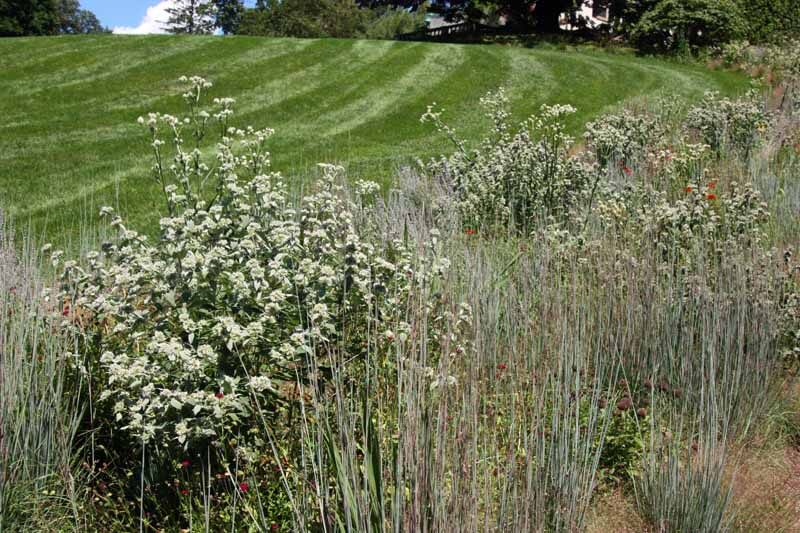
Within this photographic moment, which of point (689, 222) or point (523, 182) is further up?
point (523, 182)

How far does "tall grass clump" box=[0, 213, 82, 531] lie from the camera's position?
284cm

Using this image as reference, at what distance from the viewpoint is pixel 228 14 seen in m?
67.5

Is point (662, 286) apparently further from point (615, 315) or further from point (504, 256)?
point (504, 256)

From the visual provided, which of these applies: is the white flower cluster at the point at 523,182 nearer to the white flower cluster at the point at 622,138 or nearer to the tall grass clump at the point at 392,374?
the white flower cluster at the point at 622,138

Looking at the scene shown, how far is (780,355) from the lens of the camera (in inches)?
165

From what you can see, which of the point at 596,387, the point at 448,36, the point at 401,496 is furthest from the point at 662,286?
the point at 448,36

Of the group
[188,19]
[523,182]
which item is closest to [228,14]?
[188,19]

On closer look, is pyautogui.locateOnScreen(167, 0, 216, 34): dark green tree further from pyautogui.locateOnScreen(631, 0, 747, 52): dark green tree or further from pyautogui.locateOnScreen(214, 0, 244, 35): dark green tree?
pyautogui.locateOnScreen(631, 0, 747, 52): dark green tree

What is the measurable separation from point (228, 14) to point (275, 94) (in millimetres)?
57196

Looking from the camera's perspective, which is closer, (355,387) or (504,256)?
(355,387)

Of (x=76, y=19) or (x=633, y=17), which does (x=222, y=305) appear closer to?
(x=633, y=17)

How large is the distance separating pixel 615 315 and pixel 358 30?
51.1 metres

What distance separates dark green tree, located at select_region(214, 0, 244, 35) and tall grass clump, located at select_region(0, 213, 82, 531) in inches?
2620

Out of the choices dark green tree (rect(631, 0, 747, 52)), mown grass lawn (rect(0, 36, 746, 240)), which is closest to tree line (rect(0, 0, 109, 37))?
mown grass lawn (rect(0, 36, 746, 240))
